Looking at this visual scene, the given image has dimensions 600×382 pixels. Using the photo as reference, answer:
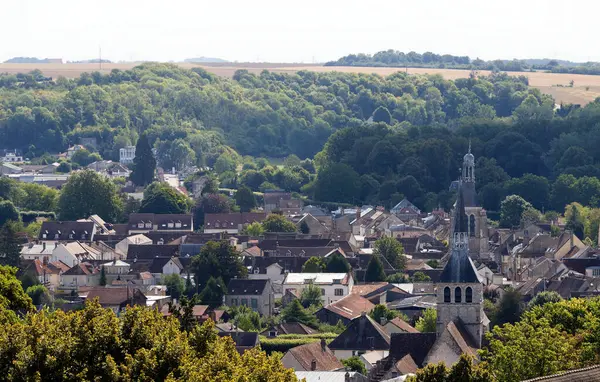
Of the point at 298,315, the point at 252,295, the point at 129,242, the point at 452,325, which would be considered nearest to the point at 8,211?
the point at 129,242

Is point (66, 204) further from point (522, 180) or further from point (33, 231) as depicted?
point (522, 180)

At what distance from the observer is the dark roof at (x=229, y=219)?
125m

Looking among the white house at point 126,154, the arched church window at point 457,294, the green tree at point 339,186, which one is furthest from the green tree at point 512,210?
the white house at point 126,154

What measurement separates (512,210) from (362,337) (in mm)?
56725

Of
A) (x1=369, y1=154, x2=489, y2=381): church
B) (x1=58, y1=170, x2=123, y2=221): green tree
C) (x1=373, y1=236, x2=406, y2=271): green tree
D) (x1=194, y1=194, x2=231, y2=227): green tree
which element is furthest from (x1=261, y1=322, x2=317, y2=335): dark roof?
(x1=58, y1=170, x2=123, y2=221): green tree

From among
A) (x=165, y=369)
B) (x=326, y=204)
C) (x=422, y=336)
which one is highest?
(x=165, y=369)

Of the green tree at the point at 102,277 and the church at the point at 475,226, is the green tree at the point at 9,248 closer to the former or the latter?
the green tree at the point at 102,277

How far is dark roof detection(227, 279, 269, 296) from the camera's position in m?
89.8

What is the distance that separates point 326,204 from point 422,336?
81.3 metres

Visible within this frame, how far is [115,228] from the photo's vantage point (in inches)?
4906

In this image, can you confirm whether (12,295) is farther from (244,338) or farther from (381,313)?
(381,313)

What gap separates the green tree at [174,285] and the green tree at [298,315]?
839 centimetres

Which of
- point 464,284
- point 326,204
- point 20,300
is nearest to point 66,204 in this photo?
point 326,204

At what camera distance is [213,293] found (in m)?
88.6
